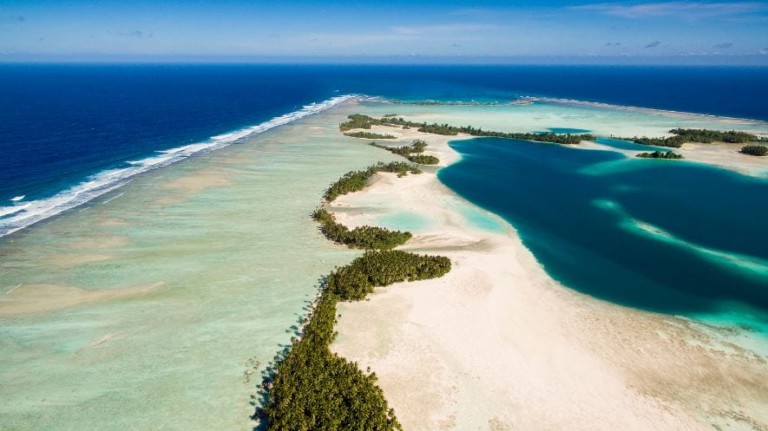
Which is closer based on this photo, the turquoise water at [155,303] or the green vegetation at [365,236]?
the turquoise water at [155,303]

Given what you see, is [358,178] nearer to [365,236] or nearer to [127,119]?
[365,236]

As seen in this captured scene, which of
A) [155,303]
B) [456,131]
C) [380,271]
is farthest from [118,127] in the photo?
[380,271]

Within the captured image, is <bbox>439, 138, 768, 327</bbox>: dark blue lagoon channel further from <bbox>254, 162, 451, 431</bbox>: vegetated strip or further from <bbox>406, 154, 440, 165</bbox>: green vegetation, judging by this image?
<bbox>254, 162, 451, 431</bbox>: vegetated strip

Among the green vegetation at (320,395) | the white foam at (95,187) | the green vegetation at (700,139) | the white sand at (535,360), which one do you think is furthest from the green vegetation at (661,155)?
the white foam at (95,187)

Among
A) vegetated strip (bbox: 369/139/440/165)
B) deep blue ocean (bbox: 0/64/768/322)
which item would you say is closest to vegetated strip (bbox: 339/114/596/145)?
deep blue ocean (bbox: 0/64/768/322)

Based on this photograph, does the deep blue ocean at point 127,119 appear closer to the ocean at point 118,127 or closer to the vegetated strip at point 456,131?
the ocean at point 118,127

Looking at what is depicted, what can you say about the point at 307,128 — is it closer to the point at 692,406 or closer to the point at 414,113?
the point at 414,113

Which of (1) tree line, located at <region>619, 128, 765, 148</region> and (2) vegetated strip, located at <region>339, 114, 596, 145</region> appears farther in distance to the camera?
(2) vegetated strip, located at <region>339, 114, 596, 145</region>
